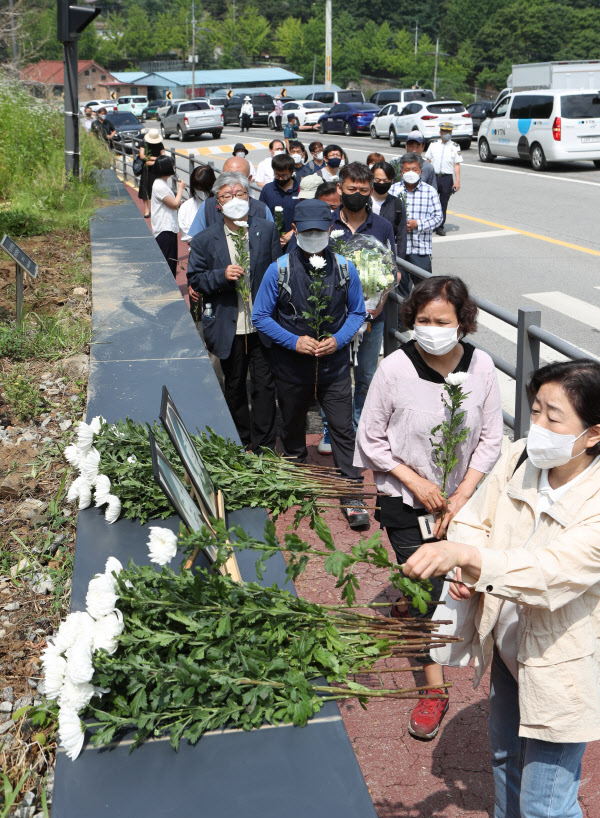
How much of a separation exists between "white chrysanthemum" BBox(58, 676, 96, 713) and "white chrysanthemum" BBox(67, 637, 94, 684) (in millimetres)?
22

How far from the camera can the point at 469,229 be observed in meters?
17.0

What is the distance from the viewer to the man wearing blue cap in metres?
5.17

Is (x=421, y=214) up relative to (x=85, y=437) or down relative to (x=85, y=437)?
up

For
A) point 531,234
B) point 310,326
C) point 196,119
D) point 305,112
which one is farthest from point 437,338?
point 305,112

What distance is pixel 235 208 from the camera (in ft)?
19.6

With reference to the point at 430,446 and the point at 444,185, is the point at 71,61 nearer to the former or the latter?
the point at 444,185

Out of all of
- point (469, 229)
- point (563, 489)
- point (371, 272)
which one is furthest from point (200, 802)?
point (469, 229)

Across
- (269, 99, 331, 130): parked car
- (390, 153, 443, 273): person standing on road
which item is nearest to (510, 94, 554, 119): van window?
(390, 153, 443, 273): person standing on road

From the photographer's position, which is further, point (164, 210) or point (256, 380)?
point (164, 210)

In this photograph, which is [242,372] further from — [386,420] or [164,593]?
[164,593]

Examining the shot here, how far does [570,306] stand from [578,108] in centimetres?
1546

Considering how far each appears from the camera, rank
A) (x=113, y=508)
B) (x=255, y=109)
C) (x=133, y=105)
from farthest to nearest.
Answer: (x=133, y=105) < (x=255, y=109) < (x=113, y=508)

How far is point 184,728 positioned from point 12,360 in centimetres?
446

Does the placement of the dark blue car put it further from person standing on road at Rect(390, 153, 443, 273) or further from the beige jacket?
the beige jacket
